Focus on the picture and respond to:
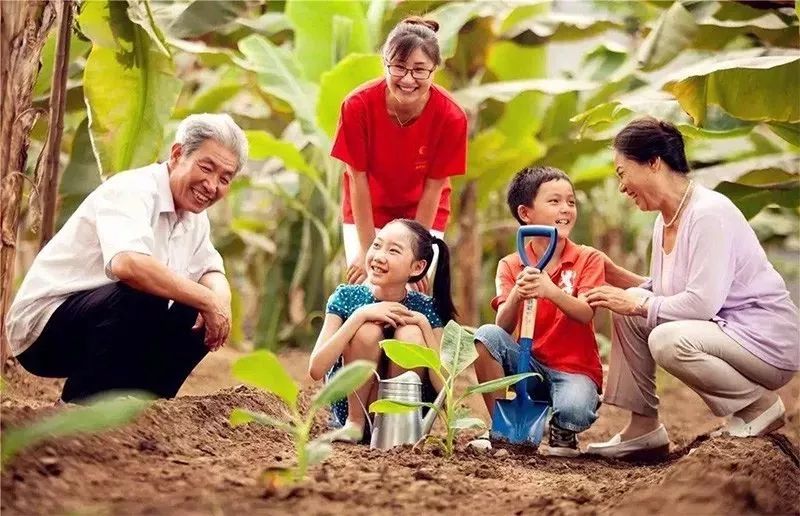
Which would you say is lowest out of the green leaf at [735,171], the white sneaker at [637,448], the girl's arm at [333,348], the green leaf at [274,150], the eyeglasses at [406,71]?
the white sneaker at [637,448]

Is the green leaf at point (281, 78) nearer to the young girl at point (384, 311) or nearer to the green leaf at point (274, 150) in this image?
the green leaf at point (274, 150)

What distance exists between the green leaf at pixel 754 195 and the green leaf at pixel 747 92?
445 mm

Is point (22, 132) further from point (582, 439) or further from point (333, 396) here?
point (582, 439)

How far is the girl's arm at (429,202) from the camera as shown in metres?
3.12

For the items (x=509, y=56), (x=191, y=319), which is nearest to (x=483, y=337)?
(x=191, y=319)

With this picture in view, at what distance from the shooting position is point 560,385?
9.34ft

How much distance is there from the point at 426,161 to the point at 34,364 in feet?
3.94

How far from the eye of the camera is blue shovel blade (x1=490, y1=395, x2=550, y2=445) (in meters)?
2.86

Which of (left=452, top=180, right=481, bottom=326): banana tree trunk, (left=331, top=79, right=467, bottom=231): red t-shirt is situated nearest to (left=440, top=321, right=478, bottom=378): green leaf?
(left=331, top=79, right=467, bottom=231): red t-shirt

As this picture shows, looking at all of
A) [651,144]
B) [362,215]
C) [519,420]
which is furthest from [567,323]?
[362,215]

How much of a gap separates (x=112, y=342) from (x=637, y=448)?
1386 millimetres

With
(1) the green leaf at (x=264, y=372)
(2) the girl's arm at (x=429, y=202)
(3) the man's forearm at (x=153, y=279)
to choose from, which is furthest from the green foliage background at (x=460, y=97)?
(1) the green leaf at (x=264, y=372)

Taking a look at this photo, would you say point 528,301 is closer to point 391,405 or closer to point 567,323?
point 567,323

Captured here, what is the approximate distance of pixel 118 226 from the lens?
251 centimetres
